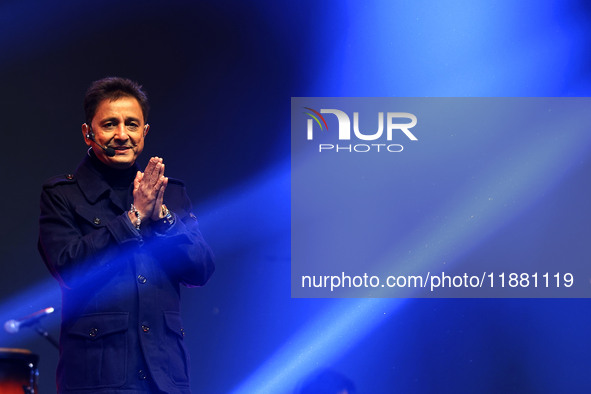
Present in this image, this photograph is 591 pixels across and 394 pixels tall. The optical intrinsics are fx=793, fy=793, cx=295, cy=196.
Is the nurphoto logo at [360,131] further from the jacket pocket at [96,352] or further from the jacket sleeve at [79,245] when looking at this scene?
the jacket pocket at [96,352]

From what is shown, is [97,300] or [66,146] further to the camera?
[66,146]

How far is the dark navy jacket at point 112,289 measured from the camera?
216 centimetres

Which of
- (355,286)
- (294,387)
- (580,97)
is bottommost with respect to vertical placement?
(294,387)

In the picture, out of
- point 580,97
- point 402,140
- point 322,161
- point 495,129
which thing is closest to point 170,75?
point 322,161

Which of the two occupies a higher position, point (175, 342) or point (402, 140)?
point (402, 140)

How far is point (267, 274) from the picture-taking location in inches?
164

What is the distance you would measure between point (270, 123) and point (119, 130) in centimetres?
186

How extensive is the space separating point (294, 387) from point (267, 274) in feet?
1.96

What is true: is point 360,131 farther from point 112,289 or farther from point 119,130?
point 112,289

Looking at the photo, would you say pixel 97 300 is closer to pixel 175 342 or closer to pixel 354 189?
pixel 175 342

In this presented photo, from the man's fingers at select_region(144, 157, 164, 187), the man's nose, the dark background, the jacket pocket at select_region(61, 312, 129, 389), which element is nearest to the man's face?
the man's nose

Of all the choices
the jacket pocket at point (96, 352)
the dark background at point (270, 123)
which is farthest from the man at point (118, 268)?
the dark background at point (270, 123)

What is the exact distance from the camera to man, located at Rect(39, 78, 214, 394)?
216 centimetres

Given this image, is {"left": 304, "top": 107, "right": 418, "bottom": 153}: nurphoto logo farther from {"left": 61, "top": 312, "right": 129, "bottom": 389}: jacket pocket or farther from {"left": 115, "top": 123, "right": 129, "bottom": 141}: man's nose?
{"left": 61, "top": 312, "right": 129, "bottom": 389}: jacket pocket
